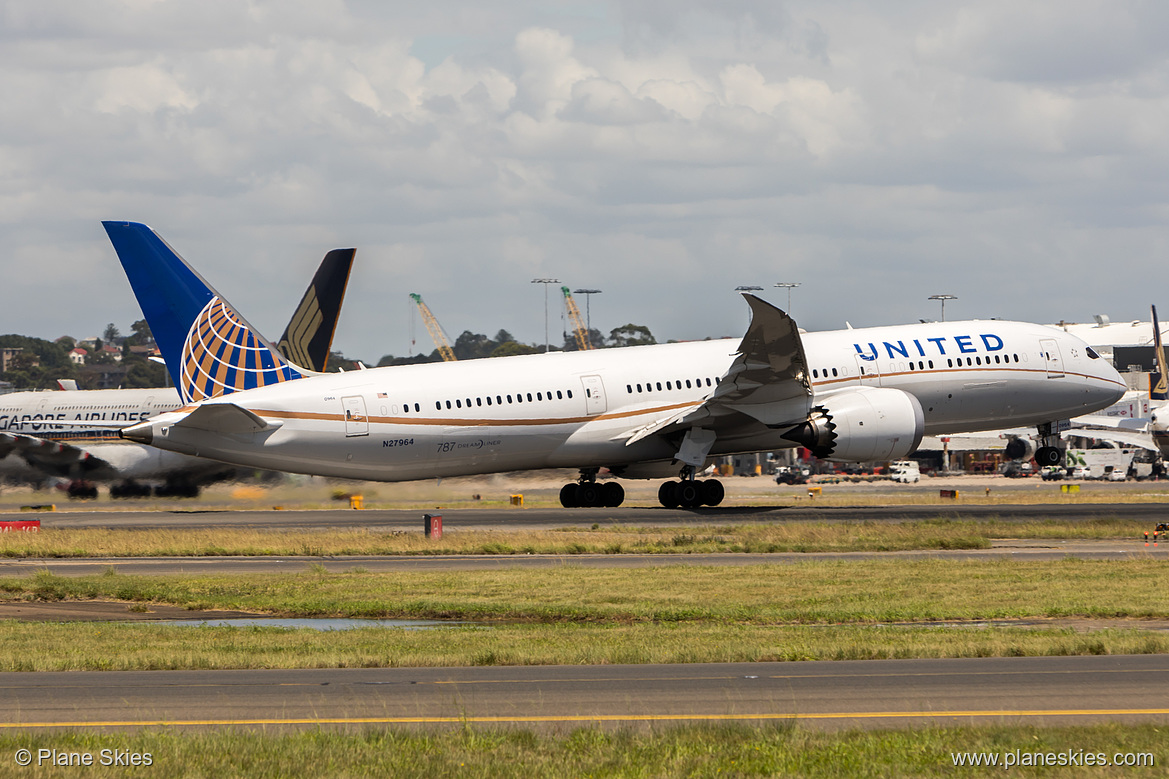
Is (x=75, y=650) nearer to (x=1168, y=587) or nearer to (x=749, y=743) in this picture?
(x=749, y=743)

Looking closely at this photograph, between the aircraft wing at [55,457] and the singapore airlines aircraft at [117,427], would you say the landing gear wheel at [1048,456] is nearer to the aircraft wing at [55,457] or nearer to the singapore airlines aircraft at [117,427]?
the singapore airlines aircraft at [117,427]

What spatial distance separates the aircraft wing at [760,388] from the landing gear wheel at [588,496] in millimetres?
4083

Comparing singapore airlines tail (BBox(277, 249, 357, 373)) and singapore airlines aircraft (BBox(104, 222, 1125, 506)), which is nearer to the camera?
singapore airlines aircraft (BBox(104, 222, 1125, 506))

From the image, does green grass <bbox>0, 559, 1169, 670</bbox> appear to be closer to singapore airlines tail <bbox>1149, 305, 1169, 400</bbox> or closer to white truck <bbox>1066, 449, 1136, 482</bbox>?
white truck <bbox>1066, 449, 1136, 482</bbox>

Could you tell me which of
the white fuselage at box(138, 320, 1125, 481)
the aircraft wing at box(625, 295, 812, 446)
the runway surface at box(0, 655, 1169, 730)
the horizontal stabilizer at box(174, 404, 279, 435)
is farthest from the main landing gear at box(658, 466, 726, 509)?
the runway surface at box(0, 655, 1169, 730)

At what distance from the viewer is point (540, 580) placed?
27344 mm

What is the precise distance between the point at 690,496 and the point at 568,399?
5.36 m

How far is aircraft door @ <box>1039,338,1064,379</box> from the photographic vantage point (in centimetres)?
4775

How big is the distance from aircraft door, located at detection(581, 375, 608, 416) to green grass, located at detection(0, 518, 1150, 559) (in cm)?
647

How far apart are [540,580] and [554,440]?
1631 centimetres

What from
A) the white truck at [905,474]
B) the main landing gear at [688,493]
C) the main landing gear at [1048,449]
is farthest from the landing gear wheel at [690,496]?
the white truck at [905,474]

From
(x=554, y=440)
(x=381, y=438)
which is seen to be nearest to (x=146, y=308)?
(x=381, y=438)

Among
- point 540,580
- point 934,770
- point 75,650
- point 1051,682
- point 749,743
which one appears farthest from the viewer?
point 540,580

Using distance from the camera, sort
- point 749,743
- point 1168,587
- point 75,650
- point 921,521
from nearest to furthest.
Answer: point 749,743, point 75,650, point 1168,587, point 921,521
